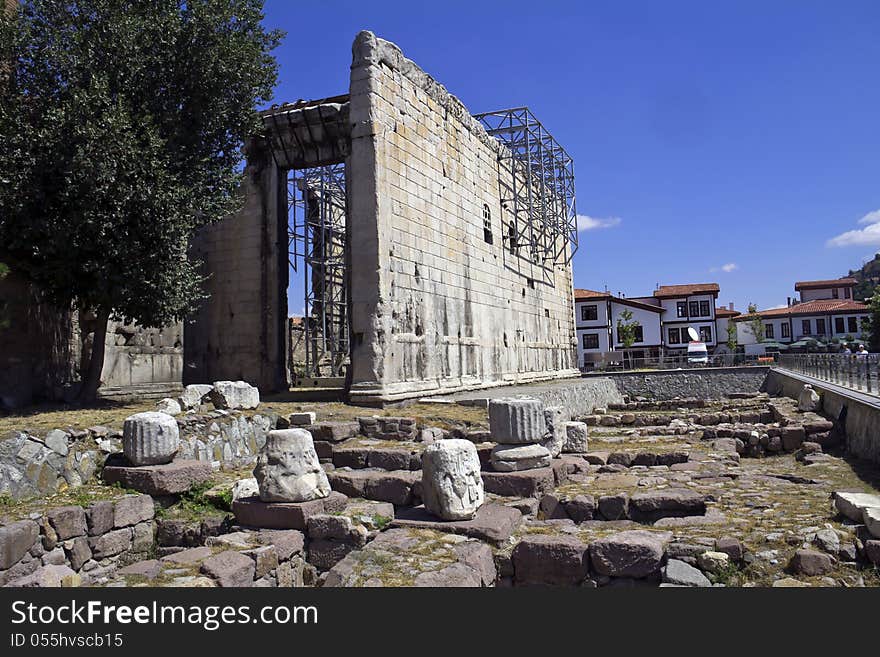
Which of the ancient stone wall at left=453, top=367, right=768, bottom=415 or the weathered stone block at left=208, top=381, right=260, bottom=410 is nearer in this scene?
the weathered stone block at left=208, top=381, right=260, bottom=410

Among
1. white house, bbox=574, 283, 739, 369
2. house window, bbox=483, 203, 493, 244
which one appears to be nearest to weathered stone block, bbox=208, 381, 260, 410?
house window, bbox=483, 203, 493, 244

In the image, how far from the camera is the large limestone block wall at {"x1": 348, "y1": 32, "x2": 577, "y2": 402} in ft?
44.7

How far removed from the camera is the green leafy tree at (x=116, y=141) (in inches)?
413

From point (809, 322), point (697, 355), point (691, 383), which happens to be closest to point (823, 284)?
point (809, 322)

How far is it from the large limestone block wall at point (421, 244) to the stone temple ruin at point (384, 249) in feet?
0.12

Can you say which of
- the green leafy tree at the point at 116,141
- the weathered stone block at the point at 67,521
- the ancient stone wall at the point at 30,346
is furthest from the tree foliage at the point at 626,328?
the weathered stone block at the point at 67,521

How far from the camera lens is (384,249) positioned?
13.7 meters

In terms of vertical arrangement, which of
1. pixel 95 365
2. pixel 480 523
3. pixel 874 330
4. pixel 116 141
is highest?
pixel 116 141

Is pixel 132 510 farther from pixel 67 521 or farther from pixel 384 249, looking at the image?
pixel 384 249

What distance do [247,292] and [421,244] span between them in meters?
4.39

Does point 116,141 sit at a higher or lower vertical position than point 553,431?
higher

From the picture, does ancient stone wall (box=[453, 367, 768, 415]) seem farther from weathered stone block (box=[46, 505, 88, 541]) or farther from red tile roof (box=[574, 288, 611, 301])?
weathered stone block (box=[46, 505, 88, 541])

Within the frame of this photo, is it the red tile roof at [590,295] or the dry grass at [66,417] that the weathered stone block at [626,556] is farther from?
the red tile roof at [590,295]

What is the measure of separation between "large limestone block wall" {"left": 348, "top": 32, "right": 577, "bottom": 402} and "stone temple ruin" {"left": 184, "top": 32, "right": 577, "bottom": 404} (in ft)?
Result: 0.12
